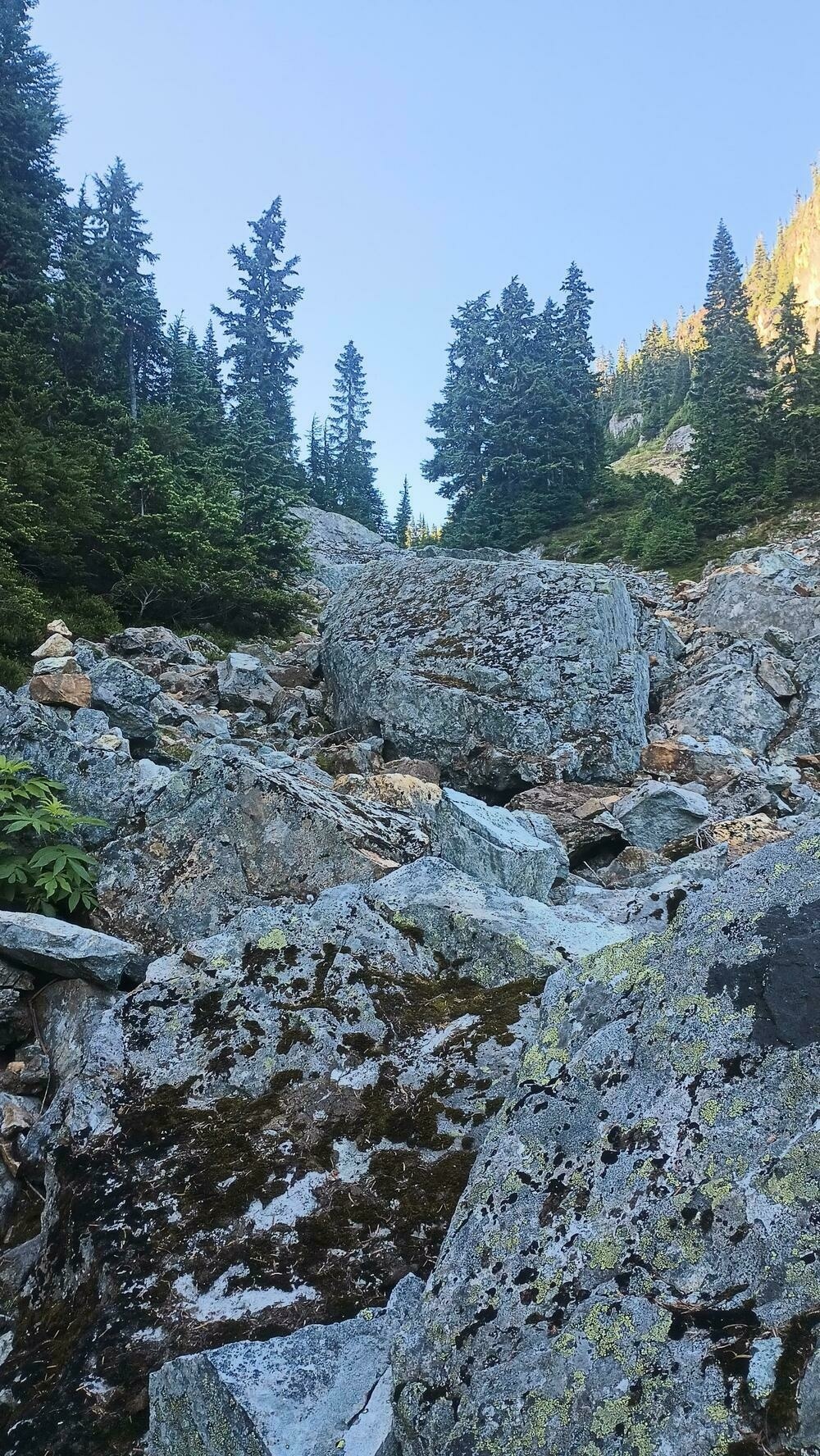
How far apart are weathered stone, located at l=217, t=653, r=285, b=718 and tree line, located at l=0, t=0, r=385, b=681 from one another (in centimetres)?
356

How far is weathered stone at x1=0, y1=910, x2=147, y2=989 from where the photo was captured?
213 inches

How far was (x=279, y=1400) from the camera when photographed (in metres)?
2.46

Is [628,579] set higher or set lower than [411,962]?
higher

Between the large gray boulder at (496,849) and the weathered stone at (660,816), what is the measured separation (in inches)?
81.7

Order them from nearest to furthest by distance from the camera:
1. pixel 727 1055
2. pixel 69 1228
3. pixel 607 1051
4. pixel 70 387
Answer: pixel 727 1055 < pixel 607 1051 < pixel 69 1228 < pixel 70 387

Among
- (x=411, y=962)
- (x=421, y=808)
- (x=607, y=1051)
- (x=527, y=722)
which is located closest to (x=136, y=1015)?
(x=411, y=962)

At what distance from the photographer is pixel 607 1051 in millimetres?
3008

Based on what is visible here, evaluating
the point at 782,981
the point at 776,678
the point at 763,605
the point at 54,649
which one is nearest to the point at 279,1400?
the point at 782,981

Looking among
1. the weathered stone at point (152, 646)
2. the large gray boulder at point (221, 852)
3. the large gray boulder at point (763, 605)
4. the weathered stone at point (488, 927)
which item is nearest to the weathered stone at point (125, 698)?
the large gray boulder at point (221, 852)

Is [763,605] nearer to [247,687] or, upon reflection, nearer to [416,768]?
[416,768]

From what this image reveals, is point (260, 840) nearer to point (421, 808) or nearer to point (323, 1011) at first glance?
point (421, 808)

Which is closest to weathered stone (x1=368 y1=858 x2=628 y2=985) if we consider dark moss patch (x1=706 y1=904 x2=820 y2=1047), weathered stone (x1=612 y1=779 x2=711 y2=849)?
dark moss patch (x1=706 y1=904 x2=820 y2=1047)

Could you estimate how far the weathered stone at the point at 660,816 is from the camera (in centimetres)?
1056

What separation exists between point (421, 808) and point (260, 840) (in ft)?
9.27
